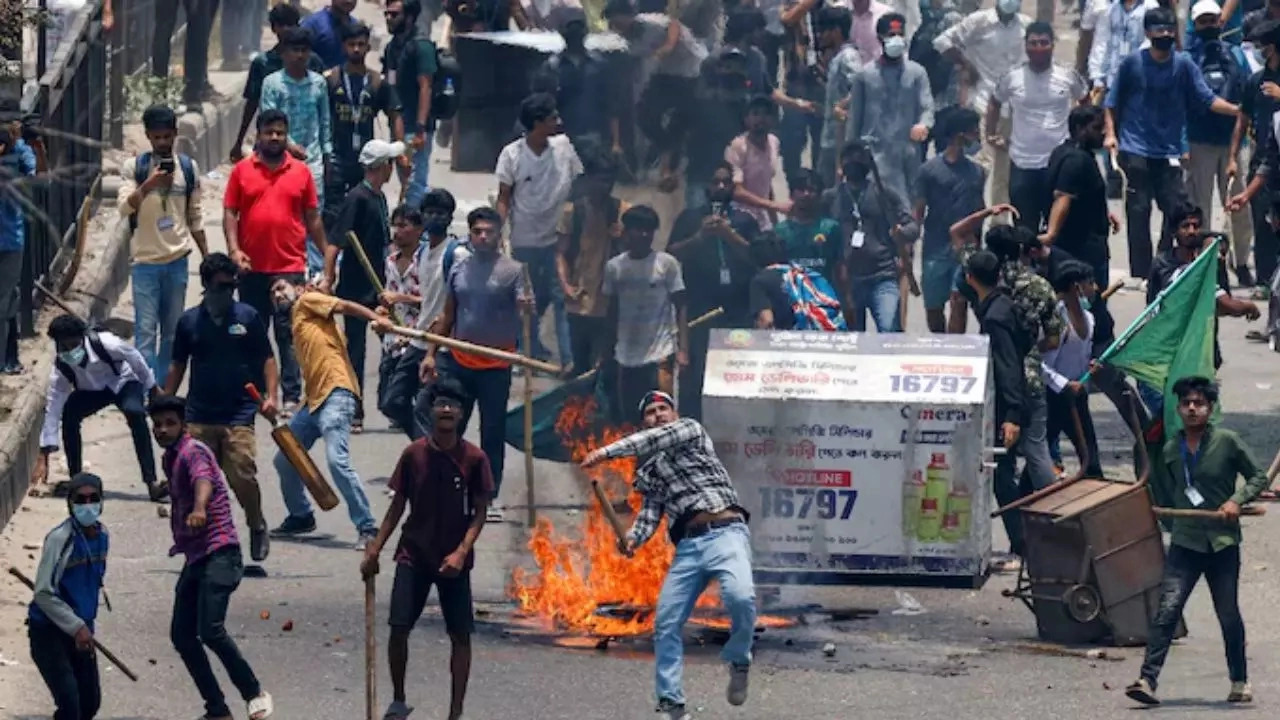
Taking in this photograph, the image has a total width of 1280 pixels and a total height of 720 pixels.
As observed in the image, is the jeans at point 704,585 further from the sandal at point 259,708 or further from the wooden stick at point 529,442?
the wooden stick at point 529,442

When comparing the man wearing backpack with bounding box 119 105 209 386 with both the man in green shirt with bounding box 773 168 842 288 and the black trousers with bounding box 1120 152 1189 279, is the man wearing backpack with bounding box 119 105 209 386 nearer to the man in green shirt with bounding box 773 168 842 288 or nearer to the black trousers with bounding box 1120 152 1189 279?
the man in green shirt with bounding box 773 168 842 288

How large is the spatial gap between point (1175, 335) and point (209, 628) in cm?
497

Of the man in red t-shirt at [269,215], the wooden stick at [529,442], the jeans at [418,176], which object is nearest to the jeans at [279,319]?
the man in red t-shirt at [269,215]

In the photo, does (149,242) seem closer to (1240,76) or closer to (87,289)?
(87,289)

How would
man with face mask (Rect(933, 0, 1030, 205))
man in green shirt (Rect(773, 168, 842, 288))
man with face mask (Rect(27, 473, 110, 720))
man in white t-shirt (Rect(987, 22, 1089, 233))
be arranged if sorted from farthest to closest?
man with face mask (Rect(933, 0, 1030, 205)), man in white t-shirt (Rect(987, 22, 1089, 233)), man in green shirt (Rect(773, 168, 842, 288)), man with face mask (Rect(27, 473, 110, 720))

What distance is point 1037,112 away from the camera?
19562 mm

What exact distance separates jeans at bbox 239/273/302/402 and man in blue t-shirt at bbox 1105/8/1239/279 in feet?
18.8

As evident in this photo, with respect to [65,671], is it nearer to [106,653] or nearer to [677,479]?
[106,653]

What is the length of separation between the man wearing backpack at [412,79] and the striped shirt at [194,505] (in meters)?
8.17

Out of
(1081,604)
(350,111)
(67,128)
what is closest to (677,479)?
(1081,604)

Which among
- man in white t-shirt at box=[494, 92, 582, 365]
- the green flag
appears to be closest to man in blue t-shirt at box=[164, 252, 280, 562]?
man in white t-shirt at box=[494, 92, 582, 365]

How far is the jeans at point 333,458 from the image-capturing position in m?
14.4

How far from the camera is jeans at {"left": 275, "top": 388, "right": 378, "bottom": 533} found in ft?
47.3

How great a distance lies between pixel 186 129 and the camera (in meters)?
21.6
